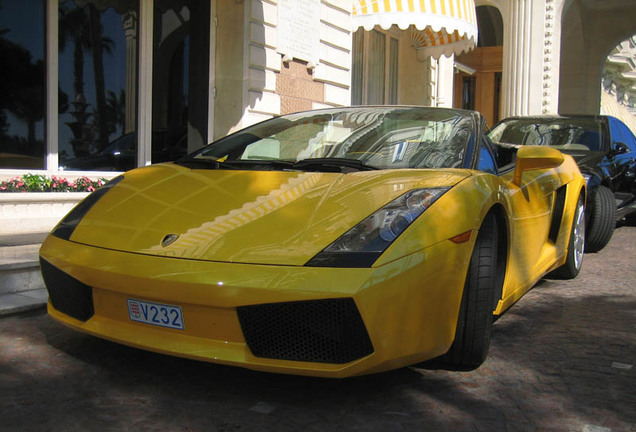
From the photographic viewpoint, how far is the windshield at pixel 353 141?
332 centimetres

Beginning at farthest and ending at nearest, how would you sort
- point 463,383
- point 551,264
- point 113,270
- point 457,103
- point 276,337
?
point 457,103
point 551,264
point 463,383
point 113,270
point 276,337

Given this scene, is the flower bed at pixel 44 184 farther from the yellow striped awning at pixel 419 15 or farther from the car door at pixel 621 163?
the car door at pixel 621 163

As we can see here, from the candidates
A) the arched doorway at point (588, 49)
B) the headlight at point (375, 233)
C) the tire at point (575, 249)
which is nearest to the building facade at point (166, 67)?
the tire at point (575, 249)

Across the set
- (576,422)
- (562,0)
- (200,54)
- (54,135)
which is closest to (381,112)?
(576,422)

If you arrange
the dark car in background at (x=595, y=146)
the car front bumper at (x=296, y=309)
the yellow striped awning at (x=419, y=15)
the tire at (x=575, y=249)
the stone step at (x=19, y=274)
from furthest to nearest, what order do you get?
the yellow striped awning at (x=419, y=15), the dark car in background at (x=595, y=146), the tire at (x=575, y=249), the stone step at (x=19, y=274), the car front bumper at (x=296, y=309)

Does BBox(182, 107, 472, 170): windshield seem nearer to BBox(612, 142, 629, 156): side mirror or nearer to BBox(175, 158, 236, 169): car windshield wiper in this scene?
BBox(175, 158, 236, 169): car windshield wiper

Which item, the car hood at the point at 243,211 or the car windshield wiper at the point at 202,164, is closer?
the car hood at the point at 243,211

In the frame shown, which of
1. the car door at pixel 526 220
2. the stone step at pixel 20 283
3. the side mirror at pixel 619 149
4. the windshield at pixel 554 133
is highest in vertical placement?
the windshield at pixel 554 133

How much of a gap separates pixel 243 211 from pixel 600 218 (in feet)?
15.6

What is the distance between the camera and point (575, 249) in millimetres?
5020

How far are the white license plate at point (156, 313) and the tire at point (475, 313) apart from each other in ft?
3.69

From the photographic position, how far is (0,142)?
268 inches

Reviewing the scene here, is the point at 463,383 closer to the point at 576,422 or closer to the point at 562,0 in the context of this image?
the point at 576,422

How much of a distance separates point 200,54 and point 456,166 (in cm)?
662
